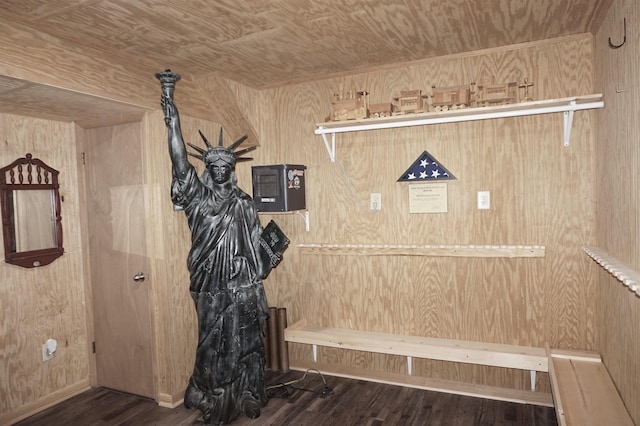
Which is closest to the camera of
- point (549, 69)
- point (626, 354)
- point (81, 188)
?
point (626, 354)

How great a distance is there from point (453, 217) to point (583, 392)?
1.38 m

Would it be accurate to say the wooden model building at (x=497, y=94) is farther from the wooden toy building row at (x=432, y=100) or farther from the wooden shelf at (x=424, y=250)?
the wooden shelf at (x=424, y=250)

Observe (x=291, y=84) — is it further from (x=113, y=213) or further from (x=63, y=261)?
(x=63, y=261)

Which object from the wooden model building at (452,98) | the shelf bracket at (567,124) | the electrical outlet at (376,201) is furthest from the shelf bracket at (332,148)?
the shelf bracket at (567,124)

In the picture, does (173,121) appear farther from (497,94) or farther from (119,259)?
(497,94)

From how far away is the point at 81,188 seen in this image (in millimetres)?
3637

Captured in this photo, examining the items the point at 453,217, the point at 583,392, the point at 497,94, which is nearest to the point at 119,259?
the point at 453,217

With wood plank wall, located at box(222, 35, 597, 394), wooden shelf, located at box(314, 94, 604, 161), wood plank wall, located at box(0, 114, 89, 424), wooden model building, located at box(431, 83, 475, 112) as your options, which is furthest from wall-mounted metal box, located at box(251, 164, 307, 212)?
wood plank wall, located at box(0, 114, 89, 424)

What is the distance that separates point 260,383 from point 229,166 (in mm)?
1559

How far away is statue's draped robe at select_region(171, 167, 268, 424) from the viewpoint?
2.99m

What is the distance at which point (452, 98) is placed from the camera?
9.86ft

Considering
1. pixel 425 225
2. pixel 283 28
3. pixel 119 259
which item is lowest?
pixel 119 259

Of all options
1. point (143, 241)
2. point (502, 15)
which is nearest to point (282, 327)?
point (143, 241)

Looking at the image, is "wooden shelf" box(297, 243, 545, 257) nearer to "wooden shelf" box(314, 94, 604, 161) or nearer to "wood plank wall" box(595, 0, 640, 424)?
"wood plank wall" box(595, 0, 640, 424)
